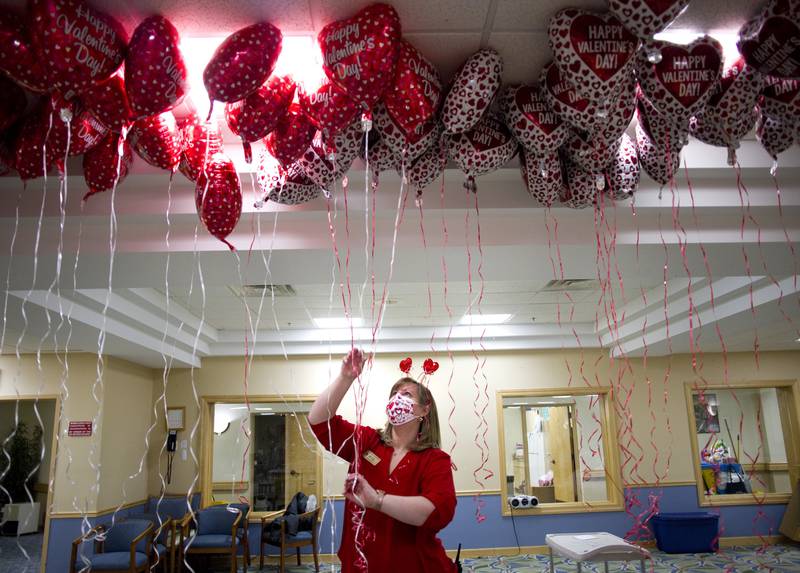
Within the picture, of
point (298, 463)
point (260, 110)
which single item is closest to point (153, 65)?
point (260, 110)

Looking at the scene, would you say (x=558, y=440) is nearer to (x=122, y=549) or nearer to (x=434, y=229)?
(x=122, y=549)

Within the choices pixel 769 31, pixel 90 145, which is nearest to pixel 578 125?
pixel 769 31

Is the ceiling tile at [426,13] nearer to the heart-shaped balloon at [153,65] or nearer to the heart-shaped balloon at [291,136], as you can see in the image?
the heart-shaped balloon at [291,136]

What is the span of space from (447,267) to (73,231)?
7.14 ft

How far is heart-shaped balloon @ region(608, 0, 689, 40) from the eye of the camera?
163 centimetres

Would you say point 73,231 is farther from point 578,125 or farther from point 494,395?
point 494,395

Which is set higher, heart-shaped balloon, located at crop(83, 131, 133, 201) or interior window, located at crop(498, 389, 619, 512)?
heart-shaped balloon, located at crop(83, 131, 133, 201)

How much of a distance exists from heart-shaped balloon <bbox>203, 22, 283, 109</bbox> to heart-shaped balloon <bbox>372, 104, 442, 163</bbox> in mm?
432

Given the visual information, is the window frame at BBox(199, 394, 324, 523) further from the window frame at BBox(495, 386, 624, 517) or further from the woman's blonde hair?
the woman's blonde hair

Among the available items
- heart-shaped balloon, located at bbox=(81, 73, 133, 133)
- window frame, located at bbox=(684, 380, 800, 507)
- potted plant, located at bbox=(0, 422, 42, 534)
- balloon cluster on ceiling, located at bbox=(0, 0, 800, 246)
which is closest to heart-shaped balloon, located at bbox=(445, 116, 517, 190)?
balloon cluster on ceiling, located at bbox=(0, 0, 800, 246)

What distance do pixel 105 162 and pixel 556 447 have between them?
7416mm

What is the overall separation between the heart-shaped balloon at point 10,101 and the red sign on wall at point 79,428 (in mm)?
5302

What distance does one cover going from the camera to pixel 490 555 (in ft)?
24.4

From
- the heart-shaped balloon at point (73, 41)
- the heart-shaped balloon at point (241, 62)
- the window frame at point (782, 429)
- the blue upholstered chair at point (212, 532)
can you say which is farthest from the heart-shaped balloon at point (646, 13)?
the window frame at point (782, 429)
